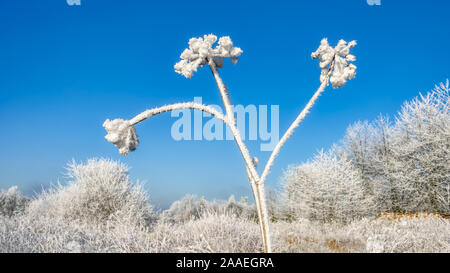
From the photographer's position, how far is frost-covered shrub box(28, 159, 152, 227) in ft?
38.7

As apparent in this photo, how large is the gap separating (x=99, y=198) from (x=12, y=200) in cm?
1060

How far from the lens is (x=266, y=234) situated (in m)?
3.43

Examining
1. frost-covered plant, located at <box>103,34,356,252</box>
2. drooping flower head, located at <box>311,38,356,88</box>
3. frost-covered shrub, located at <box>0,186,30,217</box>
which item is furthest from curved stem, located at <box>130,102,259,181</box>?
frost-covered shrub, located at <box>0,186,30,217</box>

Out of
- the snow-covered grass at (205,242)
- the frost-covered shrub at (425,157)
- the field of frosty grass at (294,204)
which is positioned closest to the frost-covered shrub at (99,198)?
the field of frosty grass at (294,204)

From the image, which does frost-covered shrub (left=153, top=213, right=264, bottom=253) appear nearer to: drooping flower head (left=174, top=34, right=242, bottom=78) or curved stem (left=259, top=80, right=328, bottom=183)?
curved stem (left=259, top=80, right=328, bottom=183)

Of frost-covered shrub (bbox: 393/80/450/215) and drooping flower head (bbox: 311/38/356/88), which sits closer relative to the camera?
drooping flower head (bbox: 311/38/356/88)

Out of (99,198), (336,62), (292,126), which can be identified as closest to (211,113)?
(292,126)

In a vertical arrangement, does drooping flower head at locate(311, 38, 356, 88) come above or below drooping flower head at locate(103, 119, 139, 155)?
above

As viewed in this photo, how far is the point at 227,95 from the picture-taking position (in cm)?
382

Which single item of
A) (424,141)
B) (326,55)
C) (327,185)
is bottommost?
(327,185)
